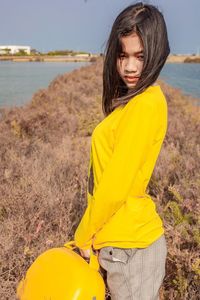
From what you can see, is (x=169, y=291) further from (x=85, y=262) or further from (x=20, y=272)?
(x=85, y=262)

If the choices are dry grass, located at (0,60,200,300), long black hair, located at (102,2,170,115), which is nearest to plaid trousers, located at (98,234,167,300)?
long black hair, located at (102,2,170,115)

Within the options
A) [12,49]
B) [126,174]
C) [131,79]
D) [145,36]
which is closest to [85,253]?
[126,174]

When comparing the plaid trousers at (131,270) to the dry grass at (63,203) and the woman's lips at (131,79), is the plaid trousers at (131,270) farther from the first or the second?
the dry grass at (63,203)

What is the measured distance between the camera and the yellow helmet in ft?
5.98

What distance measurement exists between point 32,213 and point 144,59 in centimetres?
214

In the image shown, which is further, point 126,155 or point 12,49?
point 12,49

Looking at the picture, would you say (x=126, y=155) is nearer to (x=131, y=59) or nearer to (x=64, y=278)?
(x=131, y=59)

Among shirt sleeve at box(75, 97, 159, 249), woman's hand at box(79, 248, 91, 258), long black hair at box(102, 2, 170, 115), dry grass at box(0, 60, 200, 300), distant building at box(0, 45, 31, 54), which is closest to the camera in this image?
shirt sleeve at box(75, 97, 159, 249)

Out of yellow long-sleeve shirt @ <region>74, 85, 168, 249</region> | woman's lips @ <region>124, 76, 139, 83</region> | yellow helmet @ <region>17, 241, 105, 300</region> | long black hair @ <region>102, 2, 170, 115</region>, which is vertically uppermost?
long black hair @ <region>102, 2, 170, 115</region>

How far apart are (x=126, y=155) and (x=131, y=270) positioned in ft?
1.71

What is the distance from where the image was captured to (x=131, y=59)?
1.85m

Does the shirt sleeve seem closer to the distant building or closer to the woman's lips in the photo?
the woman's lips

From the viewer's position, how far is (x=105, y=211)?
178cm

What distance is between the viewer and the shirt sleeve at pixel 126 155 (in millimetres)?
1668
